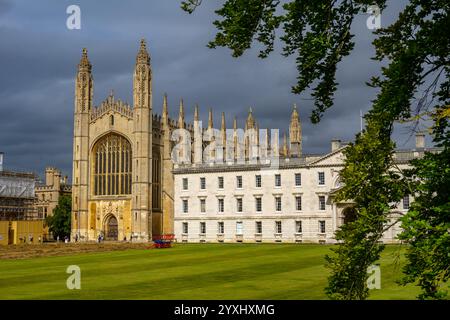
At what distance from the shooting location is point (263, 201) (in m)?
65.3

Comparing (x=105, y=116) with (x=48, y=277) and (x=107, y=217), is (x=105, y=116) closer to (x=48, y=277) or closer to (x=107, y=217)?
(x=107, y=217)

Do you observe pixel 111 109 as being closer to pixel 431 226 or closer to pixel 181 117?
pixel 181 117

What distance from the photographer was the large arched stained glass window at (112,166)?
7394 cm

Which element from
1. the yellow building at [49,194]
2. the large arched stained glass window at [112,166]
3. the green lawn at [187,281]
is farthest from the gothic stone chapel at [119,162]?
the green lawn at [187,281]

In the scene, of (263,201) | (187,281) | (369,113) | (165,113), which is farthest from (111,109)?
(369,113)

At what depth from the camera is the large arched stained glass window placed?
7394 cm

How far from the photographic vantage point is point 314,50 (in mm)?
9625

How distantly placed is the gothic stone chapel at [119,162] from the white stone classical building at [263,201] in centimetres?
353

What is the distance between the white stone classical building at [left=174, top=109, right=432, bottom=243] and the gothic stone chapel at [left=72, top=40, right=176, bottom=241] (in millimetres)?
3528

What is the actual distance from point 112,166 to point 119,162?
1.24 metres

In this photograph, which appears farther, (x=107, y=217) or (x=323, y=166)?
(x=107, y=217)

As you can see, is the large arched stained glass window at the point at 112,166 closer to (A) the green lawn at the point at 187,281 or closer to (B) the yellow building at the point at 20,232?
(B) the yellow building at the point at 20,232
